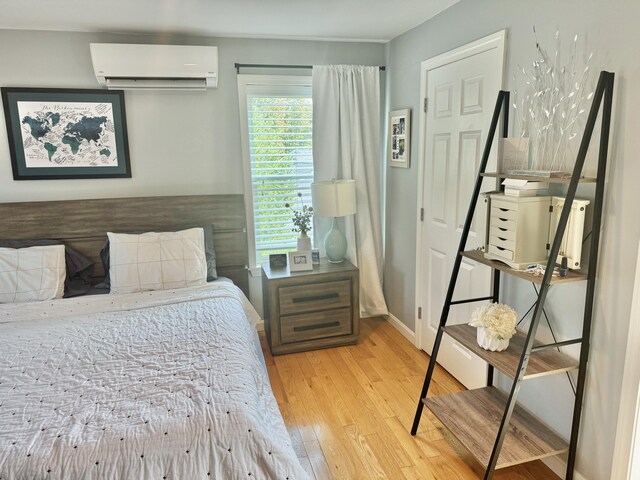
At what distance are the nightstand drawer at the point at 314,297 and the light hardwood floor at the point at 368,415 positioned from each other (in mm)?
357

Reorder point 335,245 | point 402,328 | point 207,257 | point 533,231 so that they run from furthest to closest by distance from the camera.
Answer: point 402,328, point 335,245, point 207,257, point 533,231

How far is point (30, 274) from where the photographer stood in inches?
110

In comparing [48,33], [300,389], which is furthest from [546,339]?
[48,33]

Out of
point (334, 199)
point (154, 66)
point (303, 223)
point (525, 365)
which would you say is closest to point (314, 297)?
point (303, 223)

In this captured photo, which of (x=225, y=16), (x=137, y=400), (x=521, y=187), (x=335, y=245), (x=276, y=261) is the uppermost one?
(x=225, y=16)

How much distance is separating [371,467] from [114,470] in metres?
1.23

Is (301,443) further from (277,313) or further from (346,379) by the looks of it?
(277,313)

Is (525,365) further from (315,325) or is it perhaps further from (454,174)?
(315,325)

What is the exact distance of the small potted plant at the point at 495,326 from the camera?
1.97 m

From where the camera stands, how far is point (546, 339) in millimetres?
2090

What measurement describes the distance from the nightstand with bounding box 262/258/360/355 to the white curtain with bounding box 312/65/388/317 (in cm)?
39

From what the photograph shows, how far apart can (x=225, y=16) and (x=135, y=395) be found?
231cm

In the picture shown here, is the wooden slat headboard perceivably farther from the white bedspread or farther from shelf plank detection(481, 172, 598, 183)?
shelf plank detection(481, 172, 598, 183)

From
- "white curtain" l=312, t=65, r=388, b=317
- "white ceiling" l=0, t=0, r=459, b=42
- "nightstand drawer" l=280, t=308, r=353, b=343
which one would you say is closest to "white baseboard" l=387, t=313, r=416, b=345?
"white curtain" l=312, t=65, r=388, b=317
